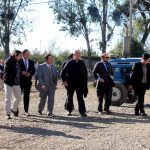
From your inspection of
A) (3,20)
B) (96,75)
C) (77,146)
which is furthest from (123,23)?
(77,146)

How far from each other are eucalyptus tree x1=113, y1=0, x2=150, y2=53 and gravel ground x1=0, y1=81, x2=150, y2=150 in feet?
90.0

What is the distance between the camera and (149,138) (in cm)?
1034

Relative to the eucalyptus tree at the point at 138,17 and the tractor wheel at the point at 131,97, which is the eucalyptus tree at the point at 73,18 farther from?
the tractor wheel at the point at 131,97

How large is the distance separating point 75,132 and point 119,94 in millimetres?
6165

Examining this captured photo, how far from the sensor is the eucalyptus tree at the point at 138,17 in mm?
42531

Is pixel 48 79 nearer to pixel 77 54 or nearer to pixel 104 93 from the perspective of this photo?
pixel 77 54

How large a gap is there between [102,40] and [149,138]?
1202 inches

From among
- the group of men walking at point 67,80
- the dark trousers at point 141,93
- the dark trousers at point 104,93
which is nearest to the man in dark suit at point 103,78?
the dark trousers at point 104,93

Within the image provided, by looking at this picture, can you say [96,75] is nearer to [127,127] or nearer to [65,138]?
[127,127]

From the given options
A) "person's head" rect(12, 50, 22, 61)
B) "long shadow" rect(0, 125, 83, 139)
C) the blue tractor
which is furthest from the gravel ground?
the blue tractor

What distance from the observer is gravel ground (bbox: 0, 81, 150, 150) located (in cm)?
956

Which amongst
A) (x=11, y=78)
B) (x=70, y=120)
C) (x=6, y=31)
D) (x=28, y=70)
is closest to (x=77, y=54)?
(x=28, y=70)

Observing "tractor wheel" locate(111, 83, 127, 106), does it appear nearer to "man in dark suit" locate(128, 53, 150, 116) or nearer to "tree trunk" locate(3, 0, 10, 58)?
"man in dark suit" locate(128, 53, 150, 116)

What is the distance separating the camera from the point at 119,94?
1708 cm
